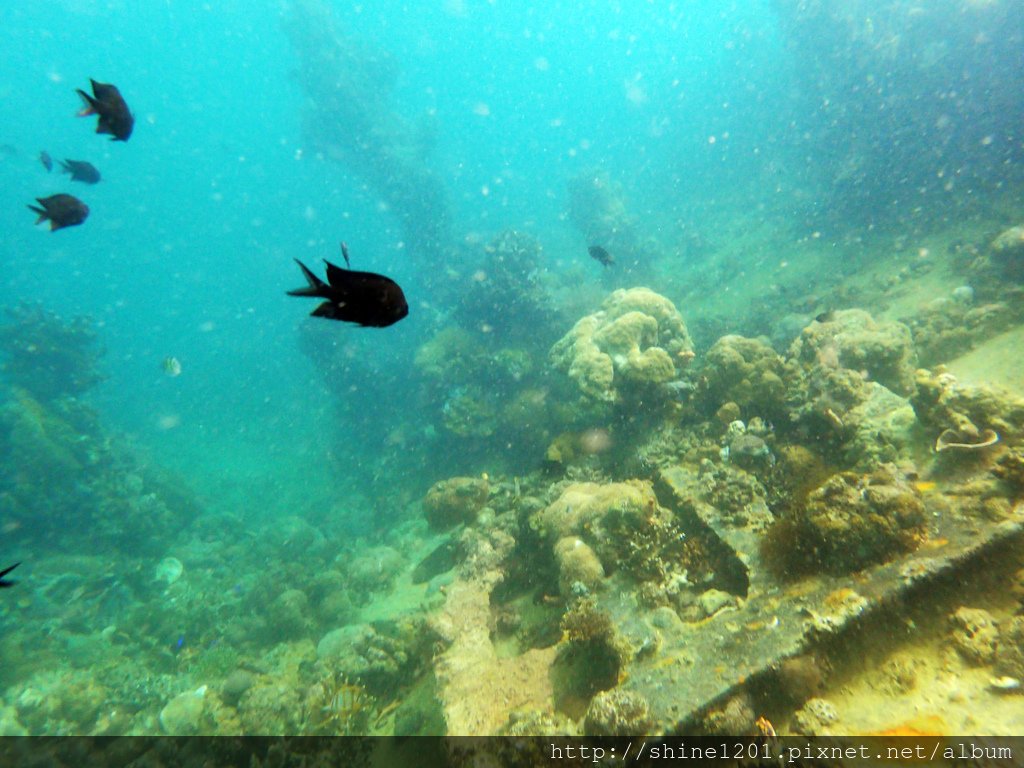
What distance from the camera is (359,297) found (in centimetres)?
188

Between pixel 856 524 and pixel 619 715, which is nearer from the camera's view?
pixel 619 715

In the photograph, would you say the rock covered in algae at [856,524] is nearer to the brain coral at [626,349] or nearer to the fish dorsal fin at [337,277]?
the brain coral at [626,349]

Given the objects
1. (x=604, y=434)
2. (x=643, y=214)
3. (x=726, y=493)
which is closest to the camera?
(x=726, y=493)

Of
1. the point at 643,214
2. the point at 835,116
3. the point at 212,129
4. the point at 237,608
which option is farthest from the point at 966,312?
the point at 212,129

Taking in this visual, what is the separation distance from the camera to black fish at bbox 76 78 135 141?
386cm

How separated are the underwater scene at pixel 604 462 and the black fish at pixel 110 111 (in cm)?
4

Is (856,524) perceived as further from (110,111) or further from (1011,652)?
(110,111)

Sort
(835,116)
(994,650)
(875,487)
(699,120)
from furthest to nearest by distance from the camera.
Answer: (699,120) < (835,116) < (875,487) < (994,650)

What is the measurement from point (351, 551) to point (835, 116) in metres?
26.0

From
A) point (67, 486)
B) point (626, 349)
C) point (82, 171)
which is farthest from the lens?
point (67, 486)

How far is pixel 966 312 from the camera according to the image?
904 cm

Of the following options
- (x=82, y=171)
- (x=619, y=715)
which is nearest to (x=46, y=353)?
(x=82, y=171)

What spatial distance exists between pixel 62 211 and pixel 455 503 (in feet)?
23.3

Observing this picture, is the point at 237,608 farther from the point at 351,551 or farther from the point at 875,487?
the point at 875,487
